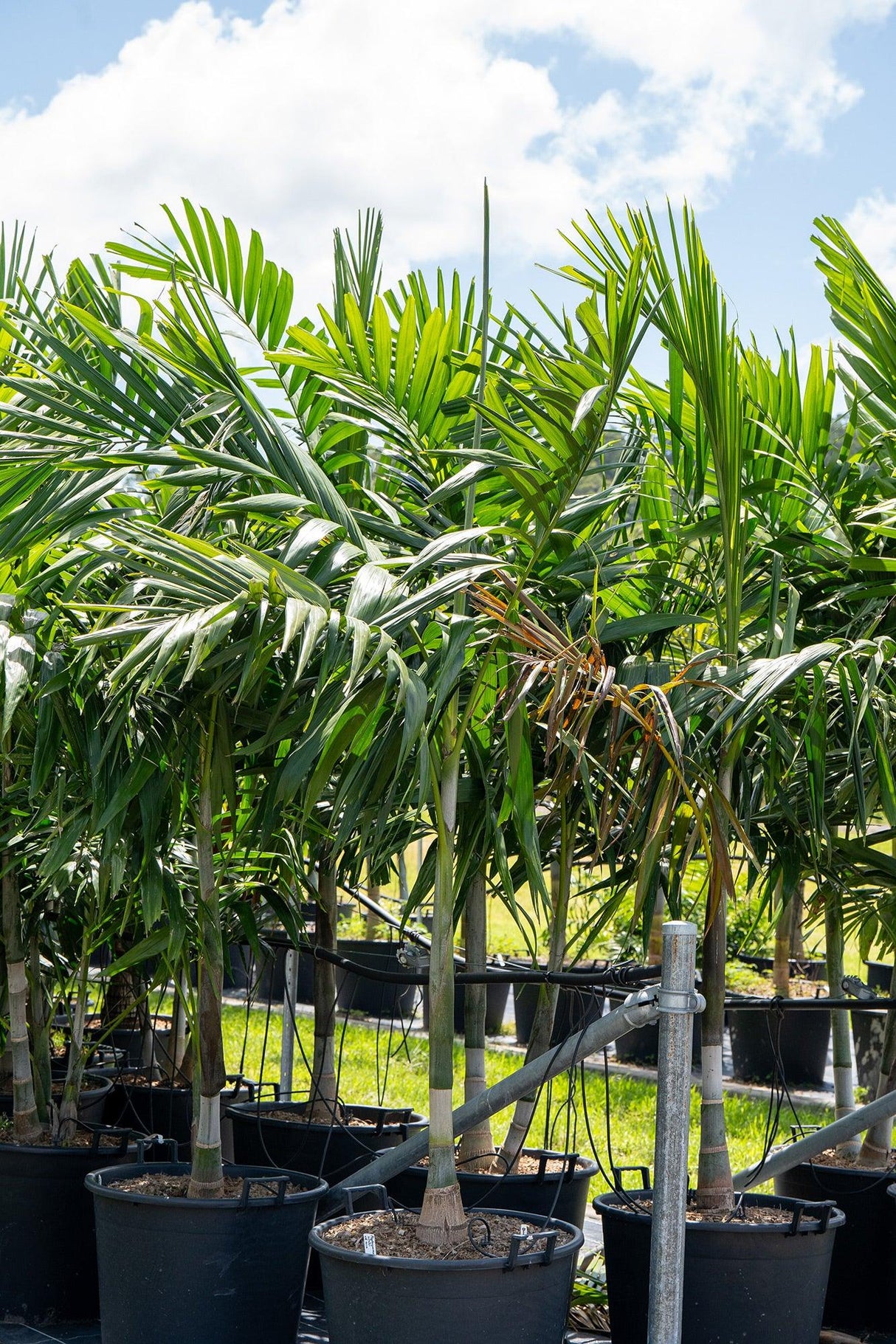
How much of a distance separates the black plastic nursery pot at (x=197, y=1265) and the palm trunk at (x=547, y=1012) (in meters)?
0.49

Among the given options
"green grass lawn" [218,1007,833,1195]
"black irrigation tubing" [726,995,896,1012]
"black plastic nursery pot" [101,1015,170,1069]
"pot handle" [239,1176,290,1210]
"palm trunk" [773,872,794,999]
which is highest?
"black irrigation tubing" [726,995,896,1012]

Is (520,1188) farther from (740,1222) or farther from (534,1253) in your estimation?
(534,1253)

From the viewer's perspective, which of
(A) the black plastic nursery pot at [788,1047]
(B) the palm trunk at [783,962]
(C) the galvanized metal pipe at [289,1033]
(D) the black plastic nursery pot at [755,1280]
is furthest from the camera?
(B) the palm trunk at [783,962]

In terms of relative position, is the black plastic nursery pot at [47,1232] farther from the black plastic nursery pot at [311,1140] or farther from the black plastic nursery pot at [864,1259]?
the black plastic nursery pot at [864,1259]

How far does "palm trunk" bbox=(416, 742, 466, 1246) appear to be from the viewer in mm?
2039

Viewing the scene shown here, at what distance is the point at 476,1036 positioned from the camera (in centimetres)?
290

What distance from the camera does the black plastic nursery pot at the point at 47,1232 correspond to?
2.83 metres

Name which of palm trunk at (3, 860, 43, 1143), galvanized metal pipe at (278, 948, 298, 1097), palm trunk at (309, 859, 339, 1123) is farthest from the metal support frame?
galvanized metal pipe at (278, 948, 298, 1097)

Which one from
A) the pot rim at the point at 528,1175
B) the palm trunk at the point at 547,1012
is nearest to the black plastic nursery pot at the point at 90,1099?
the pot rim at the point at 528,1175

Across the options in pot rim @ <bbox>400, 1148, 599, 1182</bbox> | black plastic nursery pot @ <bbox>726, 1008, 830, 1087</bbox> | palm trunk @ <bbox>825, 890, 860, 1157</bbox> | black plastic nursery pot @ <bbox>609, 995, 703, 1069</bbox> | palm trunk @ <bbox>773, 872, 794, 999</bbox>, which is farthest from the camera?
black plastic nursery pot @ <bbox>609, 995, 703, 1069</bbox>

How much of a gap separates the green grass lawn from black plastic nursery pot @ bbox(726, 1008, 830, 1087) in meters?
0.48

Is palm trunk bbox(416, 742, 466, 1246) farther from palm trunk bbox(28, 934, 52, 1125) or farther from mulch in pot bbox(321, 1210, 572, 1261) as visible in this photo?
palm trunk bbox(28, 934, 52, 1125)

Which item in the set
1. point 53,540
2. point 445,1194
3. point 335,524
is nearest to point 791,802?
point 445,1194

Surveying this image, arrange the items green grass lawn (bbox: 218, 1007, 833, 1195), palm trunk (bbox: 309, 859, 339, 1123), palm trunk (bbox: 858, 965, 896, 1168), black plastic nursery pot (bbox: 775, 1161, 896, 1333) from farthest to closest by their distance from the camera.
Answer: green grass lawn (bbox: 218, 1007, 833, 1195), palm trunk (bbox: 309, 859, 339, 1123), palm trunk (bbox: 858, 965, 896, 1168), black plastic nursery pot (bbox: 775, 1161, 896, 1333)
